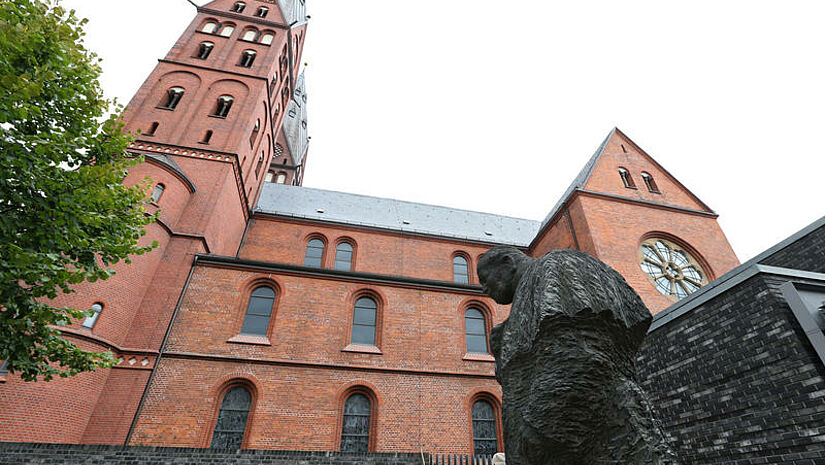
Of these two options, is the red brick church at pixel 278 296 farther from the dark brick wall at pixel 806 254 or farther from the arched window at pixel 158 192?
the dark brick wall at pixel 806 254

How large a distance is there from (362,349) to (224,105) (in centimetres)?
1385

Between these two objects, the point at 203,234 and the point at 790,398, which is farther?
the point at 203,234

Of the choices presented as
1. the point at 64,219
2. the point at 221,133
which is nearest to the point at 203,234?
the point at 221,133

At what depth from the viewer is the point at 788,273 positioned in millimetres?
6551

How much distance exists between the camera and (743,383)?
6.25 metres

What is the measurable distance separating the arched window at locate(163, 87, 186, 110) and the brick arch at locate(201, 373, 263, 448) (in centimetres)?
1336

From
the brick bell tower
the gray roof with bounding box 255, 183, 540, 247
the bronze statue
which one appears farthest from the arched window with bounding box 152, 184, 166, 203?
the bronze statue

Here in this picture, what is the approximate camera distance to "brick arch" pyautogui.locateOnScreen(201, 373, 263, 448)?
Result: 420 inches

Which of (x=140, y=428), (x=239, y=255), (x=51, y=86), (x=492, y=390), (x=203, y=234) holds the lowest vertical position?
(x=140, y=428)

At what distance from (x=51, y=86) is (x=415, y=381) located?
11.1 metres

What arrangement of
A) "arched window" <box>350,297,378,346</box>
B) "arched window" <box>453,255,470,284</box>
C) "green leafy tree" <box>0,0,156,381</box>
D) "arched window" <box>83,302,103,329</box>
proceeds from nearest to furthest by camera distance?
1. "green leafy tree" <box>0,0,156,381</box>
2. "arched window" <box>83,302,103,329</box>
3. "arched window" <box>350,297,378,346</box>
4. "arched window" <box>453,255,470,284</box>

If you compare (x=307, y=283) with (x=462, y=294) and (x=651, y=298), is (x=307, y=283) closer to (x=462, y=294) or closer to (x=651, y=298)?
(x=462, y=294)

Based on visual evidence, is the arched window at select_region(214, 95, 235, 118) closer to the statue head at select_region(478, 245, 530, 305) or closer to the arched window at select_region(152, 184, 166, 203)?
the arched window at select_region(152, 184, 166, 203)

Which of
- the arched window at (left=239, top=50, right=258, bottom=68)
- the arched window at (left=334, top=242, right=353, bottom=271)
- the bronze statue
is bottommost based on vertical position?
the bronze statue
